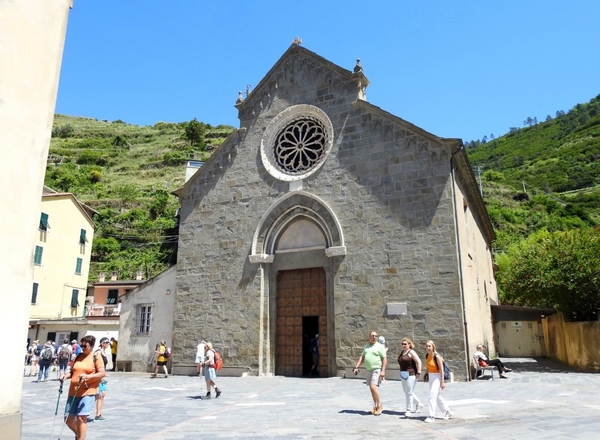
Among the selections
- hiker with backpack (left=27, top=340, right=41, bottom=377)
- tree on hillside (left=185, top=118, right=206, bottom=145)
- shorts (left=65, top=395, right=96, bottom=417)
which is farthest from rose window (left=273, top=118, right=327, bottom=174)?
tree on hillside (left=185, top=118, right=206, bottom=145)

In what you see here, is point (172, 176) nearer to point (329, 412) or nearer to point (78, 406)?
point (329, 412)

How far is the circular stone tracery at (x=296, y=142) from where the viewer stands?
19.6 meters

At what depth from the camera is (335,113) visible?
19312 mm

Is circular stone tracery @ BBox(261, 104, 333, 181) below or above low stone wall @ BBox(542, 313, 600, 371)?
above

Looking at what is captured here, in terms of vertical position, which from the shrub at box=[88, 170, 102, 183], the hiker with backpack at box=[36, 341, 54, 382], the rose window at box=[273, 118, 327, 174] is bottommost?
the hiker with backpack at box=[36, 341, 54, 382]

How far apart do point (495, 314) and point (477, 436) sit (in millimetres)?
18477

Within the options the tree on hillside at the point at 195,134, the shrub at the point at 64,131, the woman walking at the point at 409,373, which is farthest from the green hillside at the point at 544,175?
the shrub at the point at 64,131

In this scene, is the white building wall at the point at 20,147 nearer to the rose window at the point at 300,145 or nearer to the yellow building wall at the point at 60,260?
the rose window at the point at 300,145

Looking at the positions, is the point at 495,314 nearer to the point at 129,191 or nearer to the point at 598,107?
the point at 129,191

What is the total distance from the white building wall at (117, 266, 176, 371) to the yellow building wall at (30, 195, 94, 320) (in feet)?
50.5

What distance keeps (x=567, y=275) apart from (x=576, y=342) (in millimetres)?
3421

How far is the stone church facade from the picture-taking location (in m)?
16.2

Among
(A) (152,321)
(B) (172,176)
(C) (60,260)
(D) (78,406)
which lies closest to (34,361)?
(A) (152,321)

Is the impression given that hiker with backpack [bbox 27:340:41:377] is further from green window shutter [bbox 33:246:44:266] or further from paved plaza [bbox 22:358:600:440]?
green window shutter [bbox 33:246:44:266]
